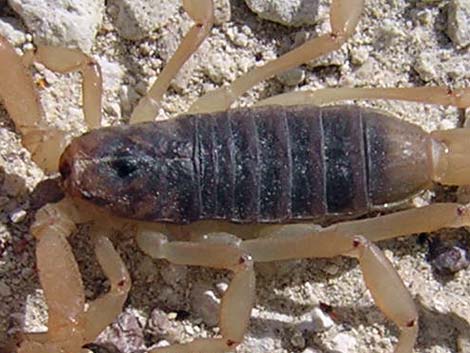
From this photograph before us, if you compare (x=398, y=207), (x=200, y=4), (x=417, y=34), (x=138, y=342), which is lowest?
(x=138, y=342)

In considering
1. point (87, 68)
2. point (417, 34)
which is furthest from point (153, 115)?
point (417, 34)

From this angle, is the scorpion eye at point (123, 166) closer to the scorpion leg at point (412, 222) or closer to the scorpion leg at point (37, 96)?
the scorpion leg at point (37, 96)

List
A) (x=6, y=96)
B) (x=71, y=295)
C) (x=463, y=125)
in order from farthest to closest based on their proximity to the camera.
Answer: (x=463, y=125), (x=6, y=96), (x=71, y=295)

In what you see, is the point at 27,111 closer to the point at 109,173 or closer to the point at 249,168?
the point at 109,173

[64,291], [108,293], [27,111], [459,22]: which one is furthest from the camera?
[459,22]

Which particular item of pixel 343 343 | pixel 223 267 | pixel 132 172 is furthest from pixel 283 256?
pixel 132 172

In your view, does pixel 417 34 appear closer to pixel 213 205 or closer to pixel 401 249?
pixel 401 249

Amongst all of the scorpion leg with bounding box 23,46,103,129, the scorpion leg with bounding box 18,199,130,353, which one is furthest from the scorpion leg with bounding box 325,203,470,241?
the scorpion leg with bounding box 23,46,103,129

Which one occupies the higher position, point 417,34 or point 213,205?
point 417,34
